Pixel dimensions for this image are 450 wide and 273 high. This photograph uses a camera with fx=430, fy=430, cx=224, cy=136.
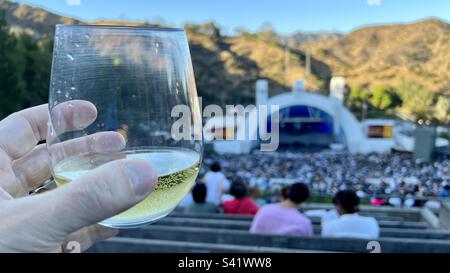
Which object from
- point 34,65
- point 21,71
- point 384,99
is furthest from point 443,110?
point 21,71

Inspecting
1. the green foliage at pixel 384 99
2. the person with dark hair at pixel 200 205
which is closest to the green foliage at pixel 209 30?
the green foliage at pixel 384 99

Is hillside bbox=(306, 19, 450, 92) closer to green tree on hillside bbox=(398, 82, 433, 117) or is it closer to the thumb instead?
green tree on hillside bbox=(398, 82, 433, 117)

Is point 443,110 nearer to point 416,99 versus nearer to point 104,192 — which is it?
point 416,99

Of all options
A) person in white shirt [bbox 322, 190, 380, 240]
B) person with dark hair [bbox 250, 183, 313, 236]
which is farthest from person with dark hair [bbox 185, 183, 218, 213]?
person in white shirt [bbox 322, 190, 380, 240]

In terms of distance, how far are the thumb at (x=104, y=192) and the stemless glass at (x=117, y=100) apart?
25 millimetres

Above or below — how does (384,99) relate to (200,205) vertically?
above

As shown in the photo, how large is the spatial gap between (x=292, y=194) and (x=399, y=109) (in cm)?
3261

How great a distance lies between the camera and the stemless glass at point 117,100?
53 centimetres

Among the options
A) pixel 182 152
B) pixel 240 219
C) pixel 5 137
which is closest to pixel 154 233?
pixel 240 219

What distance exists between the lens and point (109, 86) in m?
0.54

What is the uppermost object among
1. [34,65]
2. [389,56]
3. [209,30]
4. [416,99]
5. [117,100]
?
[209,30]

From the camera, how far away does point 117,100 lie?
0.55 metres

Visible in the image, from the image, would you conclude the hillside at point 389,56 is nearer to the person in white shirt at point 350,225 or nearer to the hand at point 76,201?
the person in white shirt at point 350,225

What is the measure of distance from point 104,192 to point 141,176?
46 millimetres
